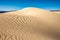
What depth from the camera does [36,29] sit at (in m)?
7.39

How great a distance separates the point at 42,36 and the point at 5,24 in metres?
2.34

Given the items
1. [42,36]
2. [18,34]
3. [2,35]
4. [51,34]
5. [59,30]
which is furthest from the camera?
[59,30]

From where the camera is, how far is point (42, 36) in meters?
6.84

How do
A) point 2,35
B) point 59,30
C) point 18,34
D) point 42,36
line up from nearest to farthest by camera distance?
1. point 2,35
2. point 18,34
3. point 42,36
4. point 59,30

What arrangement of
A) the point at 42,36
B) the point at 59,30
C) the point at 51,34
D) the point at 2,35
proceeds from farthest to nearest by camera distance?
1. the point at 59,30
2. the point at 51,34
3. the point at 42,36
4. the point at 2,35

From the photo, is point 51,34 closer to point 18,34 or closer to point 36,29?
point 36,29

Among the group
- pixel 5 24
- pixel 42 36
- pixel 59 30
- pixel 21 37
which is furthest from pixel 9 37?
pixel 59 30

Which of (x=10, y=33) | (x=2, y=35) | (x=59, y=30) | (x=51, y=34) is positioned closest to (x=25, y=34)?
(x=10, y=33)

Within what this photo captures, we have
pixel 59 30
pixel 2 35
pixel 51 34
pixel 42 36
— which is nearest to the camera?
pixel 2 35

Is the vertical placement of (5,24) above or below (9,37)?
above

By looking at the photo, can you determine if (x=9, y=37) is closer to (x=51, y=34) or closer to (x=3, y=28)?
(x=3, y=28)

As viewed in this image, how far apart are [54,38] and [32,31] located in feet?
4.49

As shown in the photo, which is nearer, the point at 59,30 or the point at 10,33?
the point at 10,33

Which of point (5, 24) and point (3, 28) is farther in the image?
A: point (5, 24)
